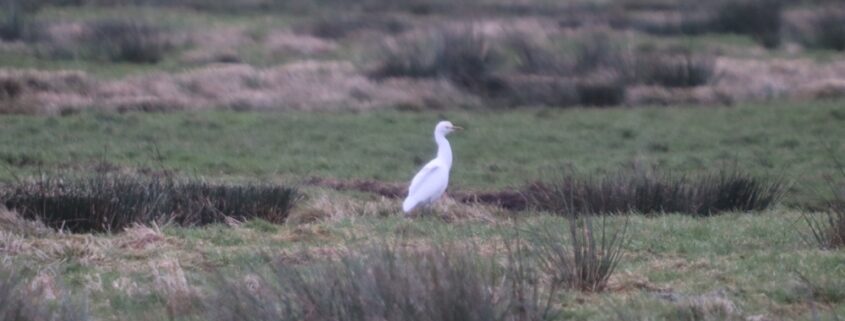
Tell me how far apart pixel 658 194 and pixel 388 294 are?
23.6 feet

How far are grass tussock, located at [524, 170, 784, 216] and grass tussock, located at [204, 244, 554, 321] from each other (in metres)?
5.79

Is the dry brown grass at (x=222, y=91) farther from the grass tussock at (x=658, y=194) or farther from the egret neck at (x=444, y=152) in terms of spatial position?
the grass tussock at (x=658, y=194)

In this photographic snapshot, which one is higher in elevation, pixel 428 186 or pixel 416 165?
pixel 428 186

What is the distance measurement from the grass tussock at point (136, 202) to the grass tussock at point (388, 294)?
5018mm

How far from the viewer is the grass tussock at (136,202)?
36.9ft

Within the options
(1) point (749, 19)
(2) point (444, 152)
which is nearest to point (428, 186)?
(2) point (444, 152)

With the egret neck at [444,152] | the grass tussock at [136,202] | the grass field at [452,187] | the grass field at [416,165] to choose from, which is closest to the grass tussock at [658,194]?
the grass field at [416,165]

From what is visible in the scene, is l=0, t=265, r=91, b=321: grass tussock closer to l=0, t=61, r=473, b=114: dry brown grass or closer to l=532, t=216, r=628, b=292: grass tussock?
l=532, t=216, r=628, b=292: grass tussock

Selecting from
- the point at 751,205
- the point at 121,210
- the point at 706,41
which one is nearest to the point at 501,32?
the point at 706,41

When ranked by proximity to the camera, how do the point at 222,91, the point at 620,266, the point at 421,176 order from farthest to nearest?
the point at 222,91
the point at 421,176
the point at 620,266

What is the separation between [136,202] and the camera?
11.5 meters

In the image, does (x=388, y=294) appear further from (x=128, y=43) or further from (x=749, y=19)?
(x=749, y=19)

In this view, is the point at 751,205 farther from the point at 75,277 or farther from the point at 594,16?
the point at 594,16

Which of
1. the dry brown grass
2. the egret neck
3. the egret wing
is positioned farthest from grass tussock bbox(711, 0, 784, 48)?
the egret wing
